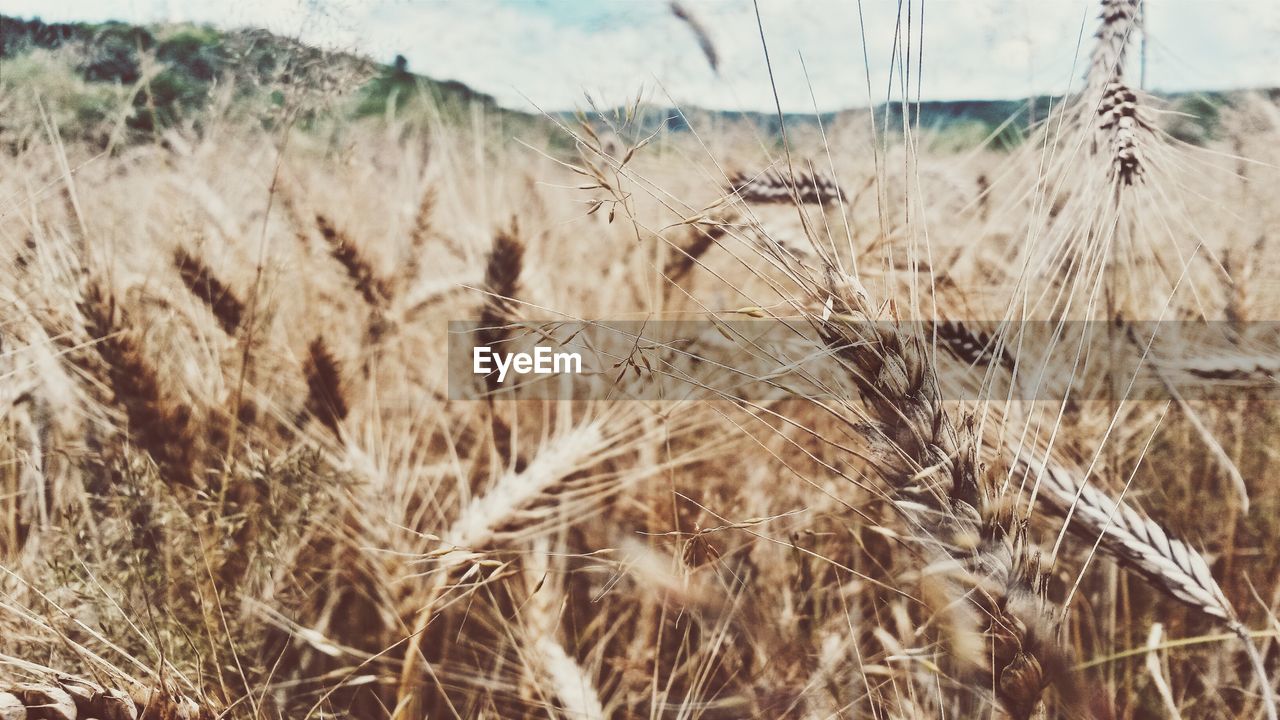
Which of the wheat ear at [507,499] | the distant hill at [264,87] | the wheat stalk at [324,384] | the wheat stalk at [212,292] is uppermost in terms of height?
the distant hill at [264,87]

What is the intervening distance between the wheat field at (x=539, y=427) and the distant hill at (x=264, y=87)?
0.02 m

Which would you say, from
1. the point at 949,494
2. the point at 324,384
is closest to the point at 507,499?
the point at 324,384

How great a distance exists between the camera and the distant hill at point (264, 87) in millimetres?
889

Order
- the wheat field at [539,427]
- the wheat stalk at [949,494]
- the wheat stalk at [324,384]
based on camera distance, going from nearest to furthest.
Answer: the wheat stalk at [949,494] < the wheat field at [539,427] < the wheat stalk at [324,384]

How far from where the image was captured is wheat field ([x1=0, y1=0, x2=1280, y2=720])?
67 centimetres

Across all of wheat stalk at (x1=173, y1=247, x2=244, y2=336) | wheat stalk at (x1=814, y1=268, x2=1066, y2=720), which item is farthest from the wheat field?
wheat stalk at (x1=814, y1=268, x2=1066, y2=720)

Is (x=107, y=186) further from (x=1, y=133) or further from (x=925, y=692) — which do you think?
(x=925, y=692)

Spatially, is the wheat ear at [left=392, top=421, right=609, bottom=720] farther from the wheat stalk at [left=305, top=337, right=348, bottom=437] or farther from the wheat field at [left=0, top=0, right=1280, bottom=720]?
the wheat stalk at [left=305, top=337, right=348, bottom=437]

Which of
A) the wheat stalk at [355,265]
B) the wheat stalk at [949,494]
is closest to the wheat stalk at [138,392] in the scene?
the wheat stalk at [355,265]

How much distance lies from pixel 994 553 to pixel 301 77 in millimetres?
1047

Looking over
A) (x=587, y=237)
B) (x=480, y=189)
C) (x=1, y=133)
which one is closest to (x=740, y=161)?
(x=587, y=237)

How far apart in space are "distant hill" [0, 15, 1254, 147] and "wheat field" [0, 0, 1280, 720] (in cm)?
2

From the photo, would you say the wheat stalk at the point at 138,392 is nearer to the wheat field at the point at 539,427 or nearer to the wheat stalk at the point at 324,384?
the wheat field at the point at 539,427

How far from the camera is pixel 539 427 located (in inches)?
35.9
